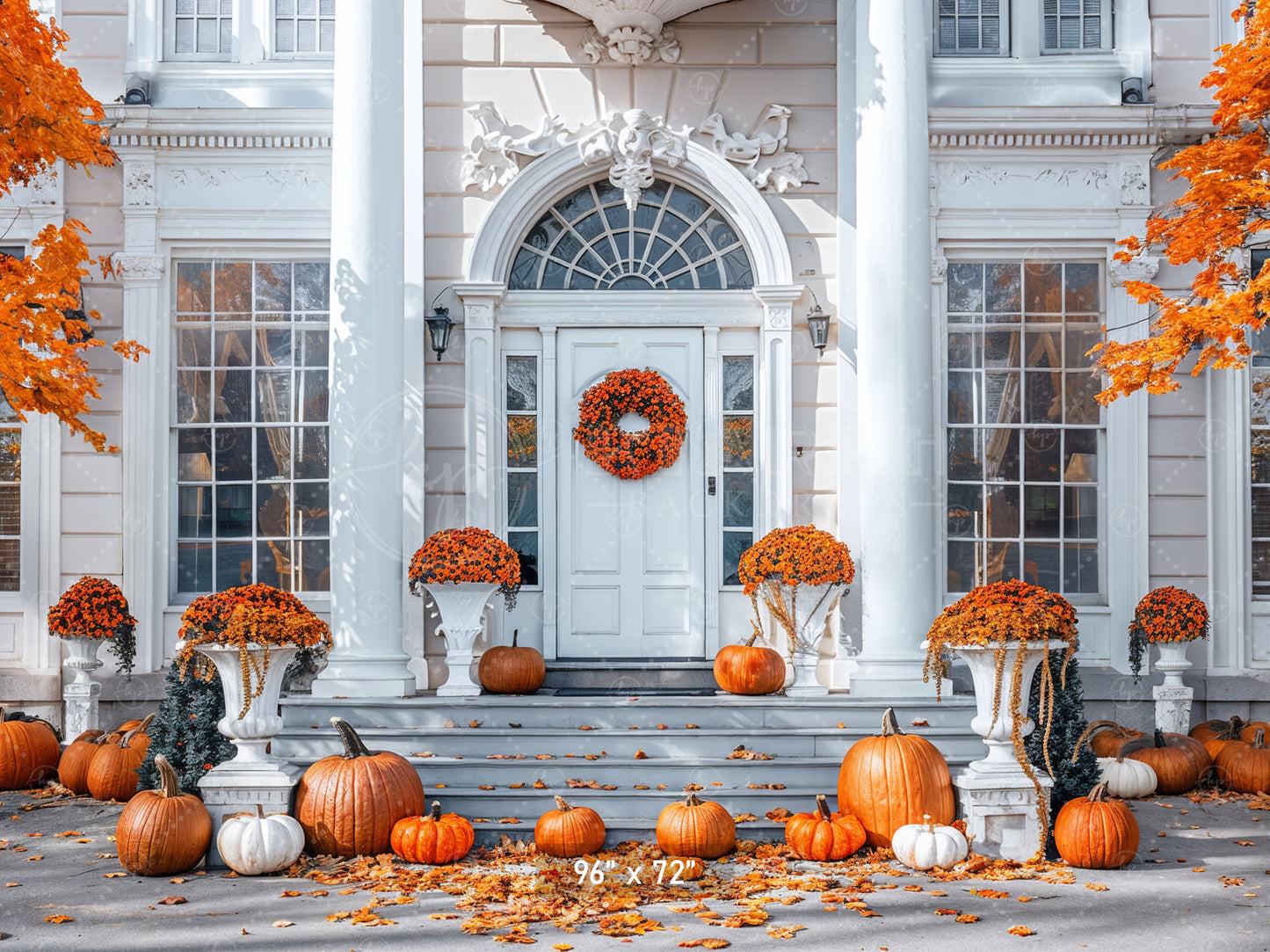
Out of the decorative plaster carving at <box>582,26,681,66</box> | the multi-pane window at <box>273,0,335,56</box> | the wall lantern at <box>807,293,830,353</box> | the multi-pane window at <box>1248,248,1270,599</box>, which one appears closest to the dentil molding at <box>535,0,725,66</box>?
the decorative plaster carving at <box>582,26,681,66</box>

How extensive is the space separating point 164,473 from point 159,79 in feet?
9.47

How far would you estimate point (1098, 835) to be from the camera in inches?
210

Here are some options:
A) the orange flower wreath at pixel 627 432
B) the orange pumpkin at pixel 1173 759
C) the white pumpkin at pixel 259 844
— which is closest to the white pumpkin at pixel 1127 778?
the orange pumpkin at pixel 1173 759

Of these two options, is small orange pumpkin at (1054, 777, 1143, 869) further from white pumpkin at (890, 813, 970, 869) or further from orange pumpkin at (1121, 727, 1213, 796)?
orange pumpkin at (1121, 727, 1213, 796)

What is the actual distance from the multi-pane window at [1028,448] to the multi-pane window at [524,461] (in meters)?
3.00

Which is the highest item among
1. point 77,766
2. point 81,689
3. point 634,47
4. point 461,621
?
point 634,47

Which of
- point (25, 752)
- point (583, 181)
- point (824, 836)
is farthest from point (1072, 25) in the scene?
point (25, 752)

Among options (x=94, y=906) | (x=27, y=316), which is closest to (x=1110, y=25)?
(x=27, y=316)

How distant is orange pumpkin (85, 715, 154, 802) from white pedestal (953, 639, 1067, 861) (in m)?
4.75

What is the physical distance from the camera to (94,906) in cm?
491

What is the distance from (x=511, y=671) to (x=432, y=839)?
1910mm

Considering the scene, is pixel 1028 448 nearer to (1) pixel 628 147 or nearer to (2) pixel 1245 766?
(2) pixel 1245 766

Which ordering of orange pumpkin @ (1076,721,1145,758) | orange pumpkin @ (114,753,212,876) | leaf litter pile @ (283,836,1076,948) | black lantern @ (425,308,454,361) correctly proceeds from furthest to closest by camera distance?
black lantern @ (425,308,454,361) → orange pumpkin @ (1076,721,1145,758) → orange pumpkin @ (114,753,212,876) → leaf litter pile @ (283,836,1076,948)

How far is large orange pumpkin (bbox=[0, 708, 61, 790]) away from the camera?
23.6 feet
